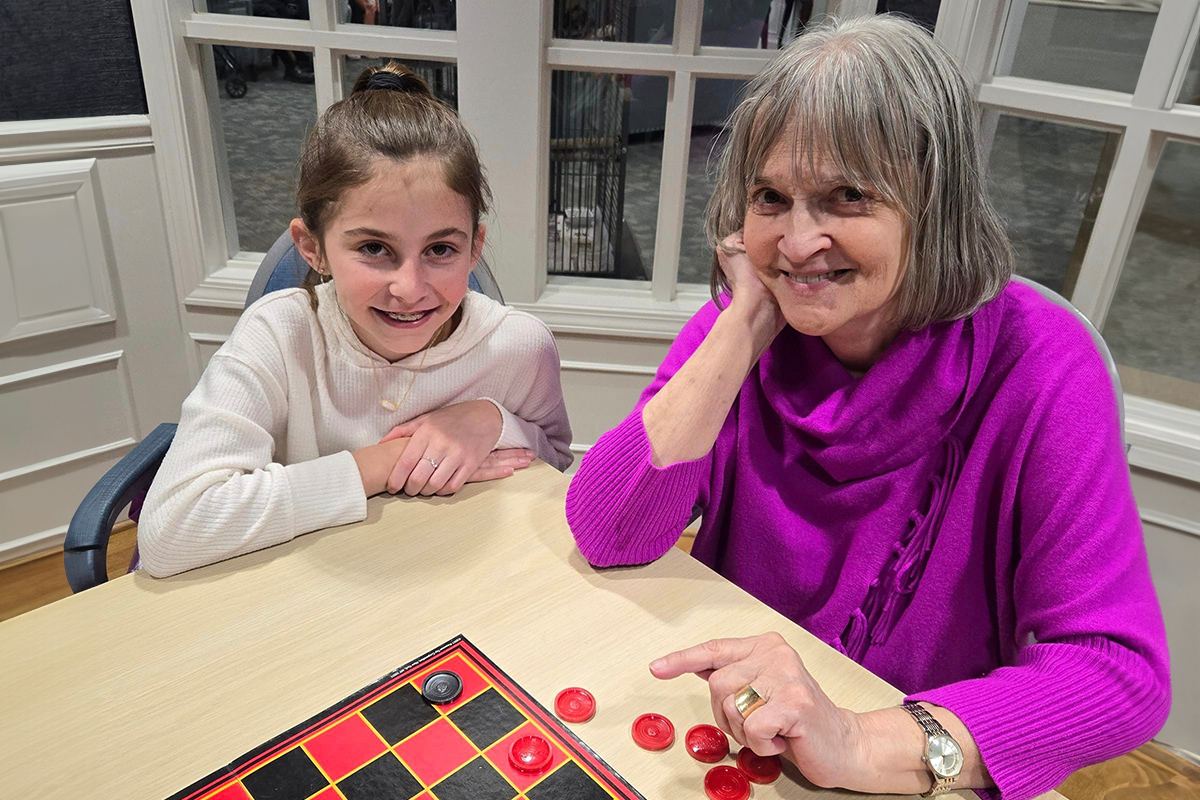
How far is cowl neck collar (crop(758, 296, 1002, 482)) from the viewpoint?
1.03 m

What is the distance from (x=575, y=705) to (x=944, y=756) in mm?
353

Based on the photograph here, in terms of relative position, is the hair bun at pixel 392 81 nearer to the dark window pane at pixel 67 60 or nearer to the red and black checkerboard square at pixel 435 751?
the red and black checkerboard square at pixel 435 751

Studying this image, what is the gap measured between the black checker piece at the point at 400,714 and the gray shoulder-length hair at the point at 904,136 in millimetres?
703

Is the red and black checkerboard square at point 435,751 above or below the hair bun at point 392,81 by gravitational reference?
below

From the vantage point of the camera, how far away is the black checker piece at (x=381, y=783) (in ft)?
2.46

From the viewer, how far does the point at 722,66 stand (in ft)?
6.86

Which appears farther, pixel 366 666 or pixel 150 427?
pixel 150 427

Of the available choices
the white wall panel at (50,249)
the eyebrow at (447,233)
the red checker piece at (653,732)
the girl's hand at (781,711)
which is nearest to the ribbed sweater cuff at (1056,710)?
the girl's hand at (781,711)

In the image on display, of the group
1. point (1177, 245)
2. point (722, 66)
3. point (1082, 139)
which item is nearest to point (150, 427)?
point (722, 66)

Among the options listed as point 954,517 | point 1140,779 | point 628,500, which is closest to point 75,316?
point 628,500

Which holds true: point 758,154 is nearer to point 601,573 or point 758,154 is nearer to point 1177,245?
point 601,573

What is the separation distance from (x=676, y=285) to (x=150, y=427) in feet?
5.17

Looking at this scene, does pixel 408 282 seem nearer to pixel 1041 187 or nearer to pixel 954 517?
pixel 954 517

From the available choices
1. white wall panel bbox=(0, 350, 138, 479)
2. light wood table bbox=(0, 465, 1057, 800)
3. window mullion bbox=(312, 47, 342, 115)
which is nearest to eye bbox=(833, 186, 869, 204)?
light wood table bbox=(0, 465, 1057, 800)
